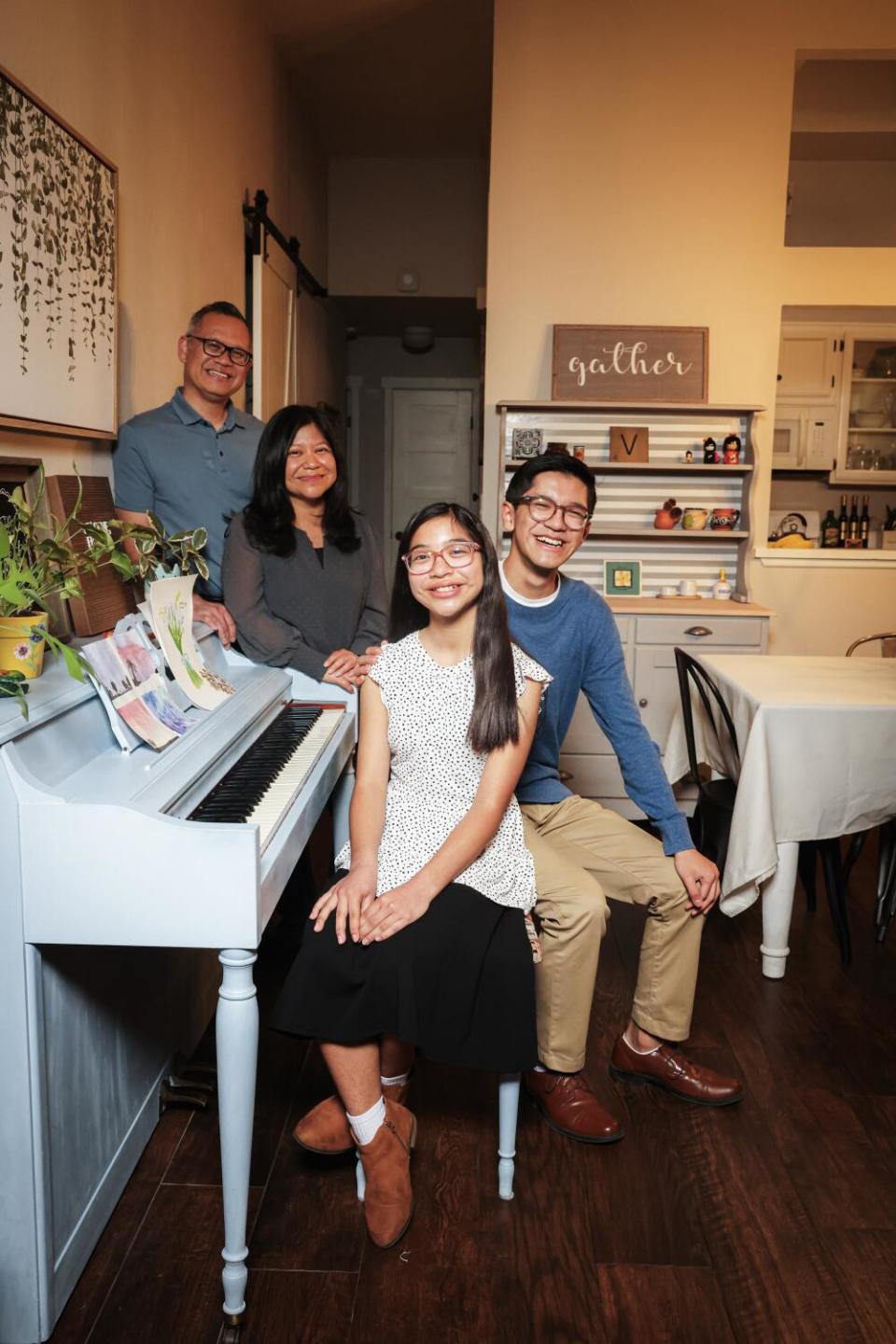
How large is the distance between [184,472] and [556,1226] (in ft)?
6.40

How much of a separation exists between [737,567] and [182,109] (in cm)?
293

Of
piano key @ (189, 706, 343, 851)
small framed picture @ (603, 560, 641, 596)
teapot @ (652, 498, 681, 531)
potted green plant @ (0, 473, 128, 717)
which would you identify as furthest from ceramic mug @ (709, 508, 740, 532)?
potted green plant @ (0, 473, 128, 717)

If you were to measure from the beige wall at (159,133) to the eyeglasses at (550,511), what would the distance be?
41.9 inches

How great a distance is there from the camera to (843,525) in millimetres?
6652

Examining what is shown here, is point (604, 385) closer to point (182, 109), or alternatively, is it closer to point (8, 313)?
point (182, 109)

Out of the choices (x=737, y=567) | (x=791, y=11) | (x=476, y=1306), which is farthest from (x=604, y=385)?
(x=476, y=1306)

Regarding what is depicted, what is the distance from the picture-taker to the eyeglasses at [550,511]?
2.14 m

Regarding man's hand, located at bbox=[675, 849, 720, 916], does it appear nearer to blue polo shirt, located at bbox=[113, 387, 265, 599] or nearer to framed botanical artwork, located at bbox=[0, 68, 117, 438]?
blue polo shirt, located at bbox=[113, 387, 265, 599]

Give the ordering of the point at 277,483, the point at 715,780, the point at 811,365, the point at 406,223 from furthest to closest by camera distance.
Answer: the point at 406,223
the point at 811,365
the point at 715,780
the point at 277,483

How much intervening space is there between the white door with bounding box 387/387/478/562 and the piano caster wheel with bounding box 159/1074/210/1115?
267 inches

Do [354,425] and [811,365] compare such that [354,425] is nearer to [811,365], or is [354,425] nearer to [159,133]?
[811,365]

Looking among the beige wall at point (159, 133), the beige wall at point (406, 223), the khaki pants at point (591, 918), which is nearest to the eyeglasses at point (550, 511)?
the khaki pants at point (591, 918)

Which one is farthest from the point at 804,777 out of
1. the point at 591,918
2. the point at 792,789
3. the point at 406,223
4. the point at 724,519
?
the point at 406,223

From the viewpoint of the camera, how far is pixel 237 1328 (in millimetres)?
1542
